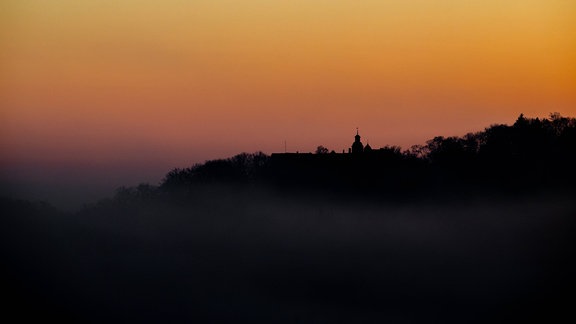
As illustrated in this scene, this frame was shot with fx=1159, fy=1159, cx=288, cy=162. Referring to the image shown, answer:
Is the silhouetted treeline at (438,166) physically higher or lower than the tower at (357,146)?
lower

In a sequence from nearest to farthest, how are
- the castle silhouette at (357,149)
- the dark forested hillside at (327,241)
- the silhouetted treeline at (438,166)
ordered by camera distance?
1. the dark forested hillside at (327,241)
2. the silhouetted treeline at (438,166)
3. the castle silhouette at (357,149)

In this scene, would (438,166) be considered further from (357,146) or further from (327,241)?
(357,146)

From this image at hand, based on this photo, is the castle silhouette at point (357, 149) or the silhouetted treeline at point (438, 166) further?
the castle silhouette at point (357, 149)

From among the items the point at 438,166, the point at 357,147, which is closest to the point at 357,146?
the point at 357,147

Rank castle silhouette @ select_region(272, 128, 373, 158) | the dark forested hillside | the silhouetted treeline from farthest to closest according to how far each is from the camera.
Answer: castle silhouette @ select_region(272, 128, 373, 158) → the silhouetted treeline → the dark forested hillside

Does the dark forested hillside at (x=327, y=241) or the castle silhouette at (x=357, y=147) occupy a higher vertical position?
the castle silhouette at (x=357, y=147)

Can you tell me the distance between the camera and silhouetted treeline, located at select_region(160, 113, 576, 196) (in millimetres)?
124438

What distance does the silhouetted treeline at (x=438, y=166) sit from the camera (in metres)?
124

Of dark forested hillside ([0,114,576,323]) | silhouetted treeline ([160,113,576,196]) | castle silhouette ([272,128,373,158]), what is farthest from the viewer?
castle silhouette ([272,128,373,158])

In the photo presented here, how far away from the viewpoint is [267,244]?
136375 mm

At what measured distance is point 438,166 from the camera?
13238 cm

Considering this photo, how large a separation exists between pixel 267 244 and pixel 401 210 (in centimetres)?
1632

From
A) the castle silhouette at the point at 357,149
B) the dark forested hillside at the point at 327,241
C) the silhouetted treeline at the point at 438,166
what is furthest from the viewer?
the castle silhouette at the point at 357,149

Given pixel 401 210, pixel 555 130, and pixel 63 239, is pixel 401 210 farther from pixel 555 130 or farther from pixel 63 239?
pixel 63 239
